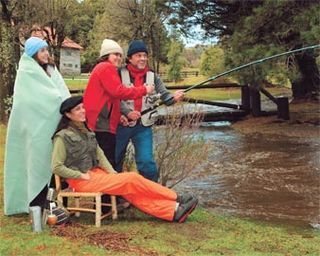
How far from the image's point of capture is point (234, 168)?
942 cm

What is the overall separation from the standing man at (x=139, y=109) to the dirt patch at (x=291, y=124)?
27.7 feet

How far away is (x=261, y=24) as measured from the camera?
13039 mm

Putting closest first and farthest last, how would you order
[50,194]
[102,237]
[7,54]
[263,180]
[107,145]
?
[102,237] → [50,194] → [107,145] → [263,180] → [7,54]

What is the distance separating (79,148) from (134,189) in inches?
21.4

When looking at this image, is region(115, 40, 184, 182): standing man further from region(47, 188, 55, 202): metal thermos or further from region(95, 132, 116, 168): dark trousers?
region(47, 188, 55, 202): metal thermos

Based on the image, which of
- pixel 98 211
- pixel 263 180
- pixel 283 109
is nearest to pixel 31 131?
pixel 98 211

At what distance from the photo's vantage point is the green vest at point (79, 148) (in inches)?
172

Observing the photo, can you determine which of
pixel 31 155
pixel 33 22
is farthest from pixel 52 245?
pixel 33 22

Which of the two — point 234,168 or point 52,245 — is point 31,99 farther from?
point 234,168

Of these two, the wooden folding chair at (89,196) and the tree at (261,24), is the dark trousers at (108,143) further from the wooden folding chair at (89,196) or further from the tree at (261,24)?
the tree at (261,24)

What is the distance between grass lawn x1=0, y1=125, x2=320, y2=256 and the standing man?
0.49 metres

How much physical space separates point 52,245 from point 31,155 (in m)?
0.96

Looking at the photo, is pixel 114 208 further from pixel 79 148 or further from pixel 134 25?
pixel 134 25

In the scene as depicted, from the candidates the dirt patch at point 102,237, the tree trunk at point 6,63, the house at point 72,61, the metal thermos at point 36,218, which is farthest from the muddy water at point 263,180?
the house at point 72,61
